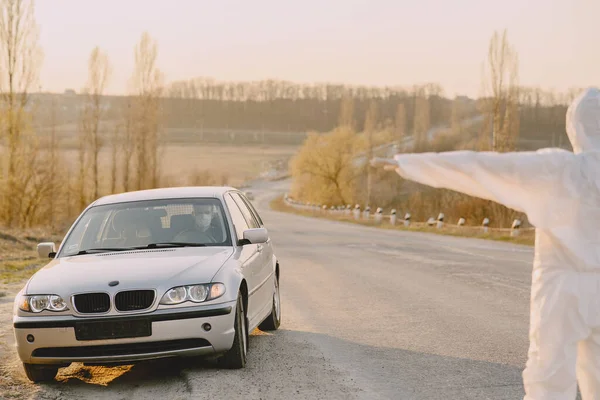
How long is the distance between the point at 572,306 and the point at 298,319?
5747 mm

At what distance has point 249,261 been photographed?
7477 mm

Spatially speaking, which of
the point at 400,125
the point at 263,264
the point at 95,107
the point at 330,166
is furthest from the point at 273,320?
the point at 400,125

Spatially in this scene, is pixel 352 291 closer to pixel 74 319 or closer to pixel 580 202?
pixel 74 319

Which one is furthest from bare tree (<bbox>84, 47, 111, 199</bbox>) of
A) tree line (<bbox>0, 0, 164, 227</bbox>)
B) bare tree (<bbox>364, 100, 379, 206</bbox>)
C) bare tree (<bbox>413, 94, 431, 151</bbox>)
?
bare tree (<bbox>413, 94, 431, 151</bbox>)

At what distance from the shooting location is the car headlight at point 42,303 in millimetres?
6289

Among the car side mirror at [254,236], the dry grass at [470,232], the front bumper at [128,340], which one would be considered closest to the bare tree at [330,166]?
the dry grass at [470,232]

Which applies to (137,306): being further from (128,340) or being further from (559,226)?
(559,226)

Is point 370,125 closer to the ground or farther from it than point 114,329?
farther from it

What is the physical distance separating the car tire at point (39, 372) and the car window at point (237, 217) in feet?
7.06

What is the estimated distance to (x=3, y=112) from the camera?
31.9m

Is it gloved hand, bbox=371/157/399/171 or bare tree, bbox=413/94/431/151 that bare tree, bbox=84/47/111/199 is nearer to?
gloved hand, bbox=371/157/399/171

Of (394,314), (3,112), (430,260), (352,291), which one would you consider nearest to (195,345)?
(394,314)

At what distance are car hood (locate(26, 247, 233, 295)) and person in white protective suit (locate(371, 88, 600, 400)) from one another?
2.68 meters

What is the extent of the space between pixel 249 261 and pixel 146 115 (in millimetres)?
45735
